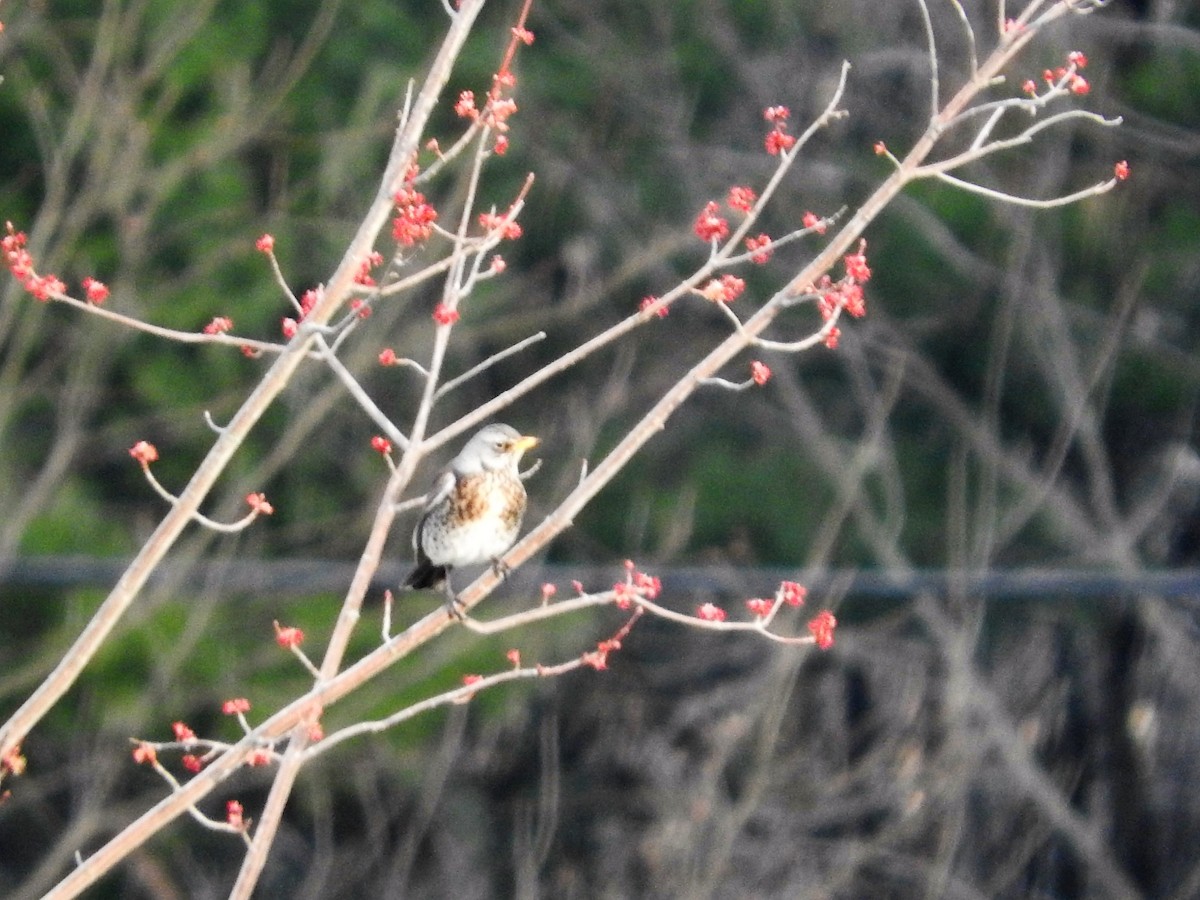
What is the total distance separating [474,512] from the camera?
13.9 ft

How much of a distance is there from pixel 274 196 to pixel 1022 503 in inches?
116

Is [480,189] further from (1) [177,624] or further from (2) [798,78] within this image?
(1) [177,624]

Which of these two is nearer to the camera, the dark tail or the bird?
the bird

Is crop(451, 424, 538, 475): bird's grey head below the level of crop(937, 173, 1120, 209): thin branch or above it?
below

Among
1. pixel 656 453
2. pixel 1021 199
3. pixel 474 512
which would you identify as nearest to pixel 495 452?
pixel 474 512

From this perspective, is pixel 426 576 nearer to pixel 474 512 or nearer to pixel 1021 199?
pixel 474 512

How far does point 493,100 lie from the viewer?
2.46 meters

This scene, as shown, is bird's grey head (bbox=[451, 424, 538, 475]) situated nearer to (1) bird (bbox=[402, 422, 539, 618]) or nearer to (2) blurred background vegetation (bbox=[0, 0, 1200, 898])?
(1) bird (bbox=[402, 422, 539, 618])

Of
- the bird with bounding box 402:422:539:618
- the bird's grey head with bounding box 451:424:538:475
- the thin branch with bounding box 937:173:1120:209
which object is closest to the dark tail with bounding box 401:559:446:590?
the bird with bounding box 402:422:539:618

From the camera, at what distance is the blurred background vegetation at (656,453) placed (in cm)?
761

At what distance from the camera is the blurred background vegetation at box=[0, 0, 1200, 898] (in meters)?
7.61

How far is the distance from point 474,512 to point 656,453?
4.87 meters

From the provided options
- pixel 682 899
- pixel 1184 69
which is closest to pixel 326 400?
pixel 682 899

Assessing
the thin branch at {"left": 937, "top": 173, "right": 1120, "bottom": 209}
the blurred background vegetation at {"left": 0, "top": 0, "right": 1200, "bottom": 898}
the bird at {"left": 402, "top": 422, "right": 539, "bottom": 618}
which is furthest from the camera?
the blurred background vegetation at {"left": 0, "top": 0, "right": 1200, "bottom": 898}
